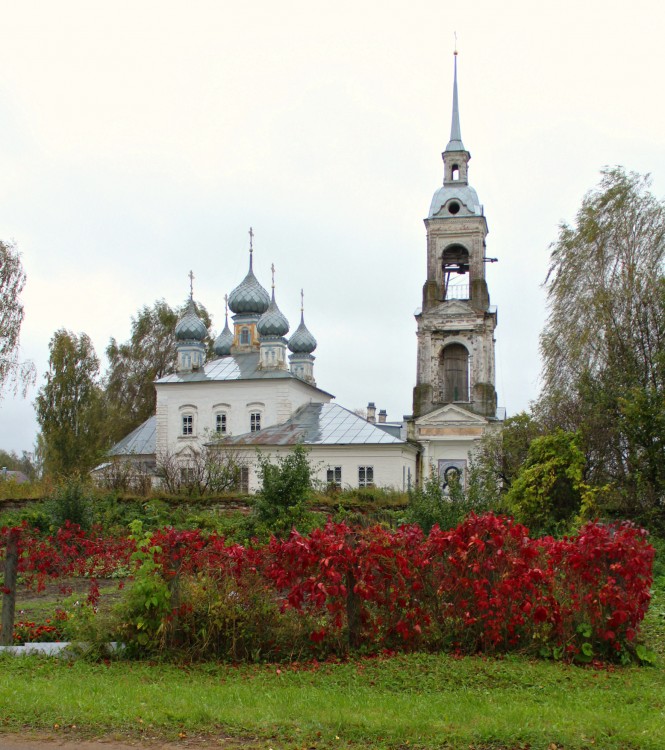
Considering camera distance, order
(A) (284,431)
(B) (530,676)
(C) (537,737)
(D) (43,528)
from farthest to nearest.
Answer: (A) (284,431) → (D) (43,528) → (B) (530,676) → (C) (537,737)

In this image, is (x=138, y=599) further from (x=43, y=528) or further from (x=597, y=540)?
(x=43, y=528)

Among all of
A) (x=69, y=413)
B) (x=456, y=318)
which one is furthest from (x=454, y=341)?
(x=69, y=413)

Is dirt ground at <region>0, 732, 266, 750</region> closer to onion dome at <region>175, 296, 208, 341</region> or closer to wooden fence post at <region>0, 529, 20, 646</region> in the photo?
wooden fence post at <region>0, 529, 20, 646</region>

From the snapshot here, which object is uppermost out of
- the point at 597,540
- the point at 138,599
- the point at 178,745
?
the point at 597,540

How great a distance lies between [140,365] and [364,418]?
17.1 meters

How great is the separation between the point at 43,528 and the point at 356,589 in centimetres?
1380

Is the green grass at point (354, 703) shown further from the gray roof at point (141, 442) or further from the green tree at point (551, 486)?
the gray roof at point (141, 442)

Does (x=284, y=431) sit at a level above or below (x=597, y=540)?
above

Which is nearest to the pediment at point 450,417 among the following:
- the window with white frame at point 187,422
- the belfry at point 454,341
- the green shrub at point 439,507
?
the belfry at point 454,341

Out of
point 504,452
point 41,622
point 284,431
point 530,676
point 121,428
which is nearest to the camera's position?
point 530,676

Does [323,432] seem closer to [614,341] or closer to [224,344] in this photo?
[224,344]

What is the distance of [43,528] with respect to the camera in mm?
20422

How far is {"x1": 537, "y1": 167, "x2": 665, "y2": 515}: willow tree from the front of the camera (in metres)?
18.9

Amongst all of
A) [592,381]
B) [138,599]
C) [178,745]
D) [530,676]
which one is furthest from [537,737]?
[592,381]
